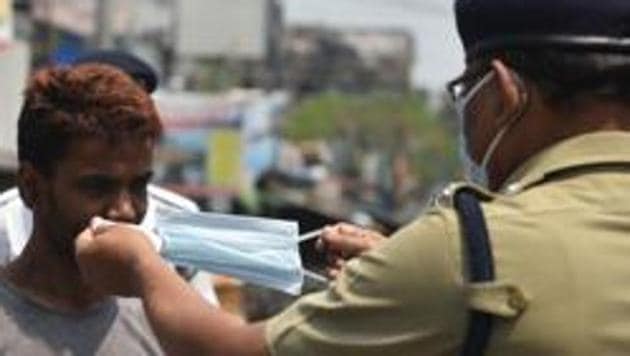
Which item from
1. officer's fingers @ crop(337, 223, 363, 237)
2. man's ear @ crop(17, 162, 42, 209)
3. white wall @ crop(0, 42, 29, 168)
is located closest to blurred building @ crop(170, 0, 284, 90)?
white wall @ crop(0, 42, 29, 168)

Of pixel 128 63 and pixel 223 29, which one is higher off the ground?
pixel 128 63

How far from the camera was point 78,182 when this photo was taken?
335cm

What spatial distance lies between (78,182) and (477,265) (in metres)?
1.25

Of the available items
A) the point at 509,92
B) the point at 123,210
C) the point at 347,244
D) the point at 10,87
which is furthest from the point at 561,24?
the point at 10,87

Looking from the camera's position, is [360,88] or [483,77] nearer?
[483,77]

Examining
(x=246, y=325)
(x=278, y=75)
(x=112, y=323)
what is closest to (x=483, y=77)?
(x=246, y=325)

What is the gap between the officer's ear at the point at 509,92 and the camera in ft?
7.72

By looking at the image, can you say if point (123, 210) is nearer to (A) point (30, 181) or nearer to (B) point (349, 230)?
(A) point (30, 181)

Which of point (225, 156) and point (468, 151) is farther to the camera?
point (225, 156)

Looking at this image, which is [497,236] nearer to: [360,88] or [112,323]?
[112,323]

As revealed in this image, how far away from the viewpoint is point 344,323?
2309 mm

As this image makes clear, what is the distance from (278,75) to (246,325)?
52.8 metres

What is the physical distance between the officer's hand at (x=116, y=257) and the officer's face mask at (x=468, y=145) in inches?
15.6

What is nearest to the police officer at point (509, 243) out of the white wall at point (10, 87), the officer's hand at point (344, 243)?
the officer's hand at point (344, 243)
